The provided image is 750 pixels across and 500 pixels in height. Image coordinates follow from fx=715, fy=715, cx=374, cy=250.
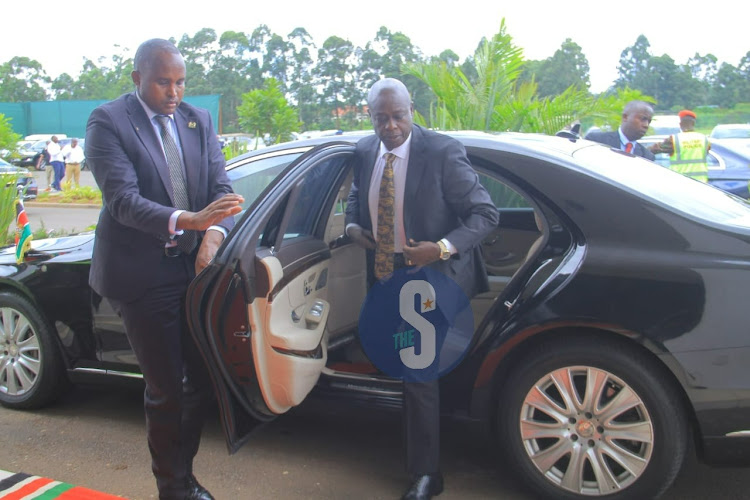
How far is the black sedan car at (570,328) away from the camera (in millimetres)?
2576

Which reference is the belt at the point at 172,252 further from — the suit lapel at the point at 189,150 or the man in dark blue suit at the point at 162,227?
the suit lapel at the point at 189,150

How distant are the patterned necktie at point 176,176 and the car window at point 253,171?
1.07m

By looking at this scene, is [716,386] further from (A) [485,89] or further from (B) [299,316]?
(A) [485,89]

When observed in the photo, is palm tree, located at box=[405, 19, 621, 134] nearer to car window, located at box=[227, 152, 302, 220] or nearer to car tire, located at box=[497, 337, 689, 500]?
car window, located at box=[227, 152, 302, 220]

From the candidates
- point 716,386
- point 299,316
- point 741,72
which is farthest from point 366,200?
point 741,72

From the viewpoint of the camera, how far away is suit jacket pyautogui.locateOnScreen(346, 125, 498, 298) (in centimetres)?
285

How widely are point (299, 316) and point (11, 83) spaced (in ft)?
218

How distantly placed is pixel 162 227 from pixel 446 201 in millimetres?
1129

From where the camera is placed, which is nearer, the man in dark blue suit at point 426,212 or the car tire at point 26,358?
the man in dark blue suit at point 426,212

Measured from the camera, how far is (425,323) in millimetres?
2998

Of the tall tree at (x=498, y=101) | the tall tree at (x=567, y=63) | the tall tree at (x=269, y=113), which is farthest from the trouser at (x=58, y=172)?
the tall tree at (x=567, y=63)

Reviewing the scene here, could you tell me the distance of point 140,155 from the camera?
2.57 metres

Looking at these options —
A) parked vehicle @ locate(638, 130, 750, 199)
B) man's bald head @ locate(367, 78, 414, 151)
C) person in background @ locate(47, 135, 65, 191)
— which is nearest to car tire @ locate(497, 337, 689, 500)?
man's bald head @ locate(367, 78, 414, 151)

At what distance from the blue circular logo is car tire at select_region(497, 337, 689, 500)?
28 cm
